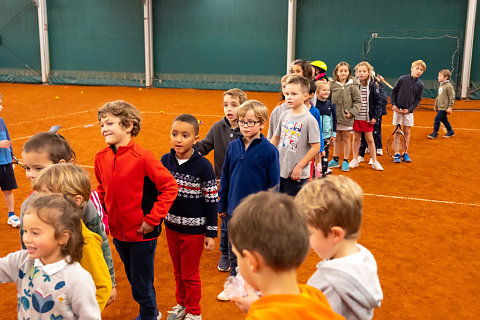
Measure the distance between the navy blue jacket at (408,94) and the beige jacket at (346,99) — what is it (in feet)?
4.12

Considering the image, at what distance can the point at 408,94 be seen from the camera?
8711 mm

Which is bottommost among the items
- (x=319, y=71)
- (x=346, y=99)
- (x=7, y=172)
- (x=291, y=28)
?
(x=7, y=172)

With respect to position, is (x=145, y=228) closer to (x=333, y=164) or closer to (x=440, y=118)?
(x=333, y=164)

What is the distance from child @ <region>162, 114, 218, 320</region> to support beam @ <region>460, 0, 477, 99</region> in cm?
1692

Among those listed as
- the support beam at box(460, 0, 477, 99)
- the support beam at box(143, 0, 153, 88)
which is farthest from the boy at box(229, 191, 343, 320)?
the support beam at box(143, 0, 153, 88)

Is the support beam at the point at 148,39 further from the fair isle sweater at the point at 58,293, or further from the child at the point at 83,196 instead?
the fair isle sweater at the point at 58,293

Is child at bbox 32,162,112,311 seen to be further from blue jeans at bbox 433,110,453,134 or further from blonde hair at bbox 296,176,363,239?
blue jeans at bbox 433,110,453,134

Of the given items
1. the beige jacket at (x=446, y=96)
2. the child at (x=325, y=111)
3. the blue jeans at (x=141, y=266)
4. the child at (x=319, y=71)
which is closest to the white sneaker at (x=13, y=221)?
the blue jeans at (x=141, y=266)

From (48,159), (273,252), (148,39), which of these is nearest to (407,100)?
(48,159)

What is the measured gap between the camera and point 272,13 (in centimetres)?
2044

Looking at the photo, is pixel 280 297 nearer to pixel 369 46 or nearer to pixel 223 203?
pixel 223 203

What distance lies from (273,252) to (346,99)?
6.78m

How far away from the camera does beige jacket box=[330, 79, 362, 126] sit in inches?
309

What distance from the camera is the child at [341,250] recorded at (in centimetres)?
183
